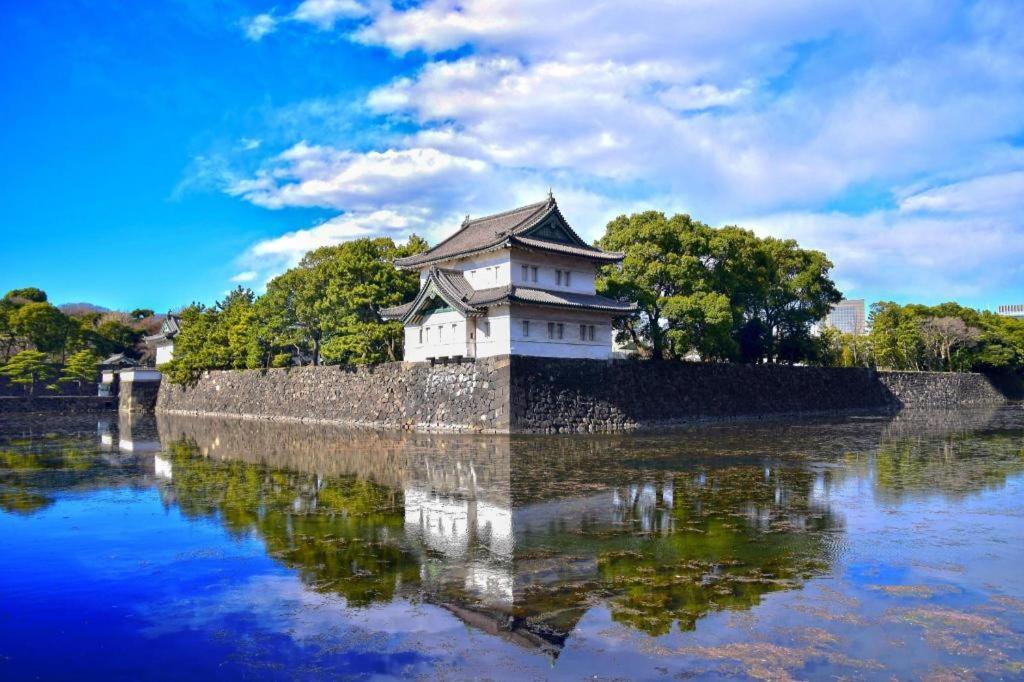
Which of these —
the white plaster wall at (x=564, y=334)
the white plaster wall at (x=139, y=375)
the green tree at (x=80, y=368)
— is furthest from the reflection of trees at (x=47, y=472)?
the white plaster wall at (x=139, y=375)

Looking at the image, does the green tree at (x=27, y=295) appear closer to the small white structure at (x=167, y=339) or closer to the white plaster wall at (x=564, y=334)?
the small white structure at (x=167, y=339)

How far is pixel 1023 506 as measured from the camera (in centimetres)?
1221

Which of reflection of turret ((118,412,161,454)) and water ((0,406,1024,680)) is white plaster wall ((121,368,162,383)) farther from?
water ((0,406,1024,680))

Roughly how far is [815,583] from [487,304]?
71.2 ft

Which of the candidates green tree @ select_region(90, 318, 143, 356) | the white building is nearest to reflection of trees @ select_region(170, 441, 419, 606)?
the white building

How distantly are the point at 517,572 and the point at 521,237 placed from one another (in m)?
22.6

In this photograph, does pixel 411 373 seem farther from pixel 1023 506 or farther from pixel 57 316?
pixel 57 316

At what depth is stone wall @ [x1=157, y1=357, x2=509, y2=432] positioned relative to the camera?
28234mm

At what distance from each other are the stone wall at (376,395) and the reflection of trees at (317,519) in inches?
439

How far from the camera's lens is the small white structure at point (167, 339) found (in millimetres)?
53784

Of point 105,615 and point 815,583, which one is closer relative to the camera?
point 105,615

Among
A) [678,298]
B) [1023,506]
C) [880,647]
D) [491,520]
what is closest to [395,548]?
[491,520]

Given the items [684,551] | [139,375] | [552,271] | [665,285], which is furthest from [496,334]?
[139,375]

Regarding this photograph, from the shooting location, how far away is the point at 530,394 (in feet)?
91.7
